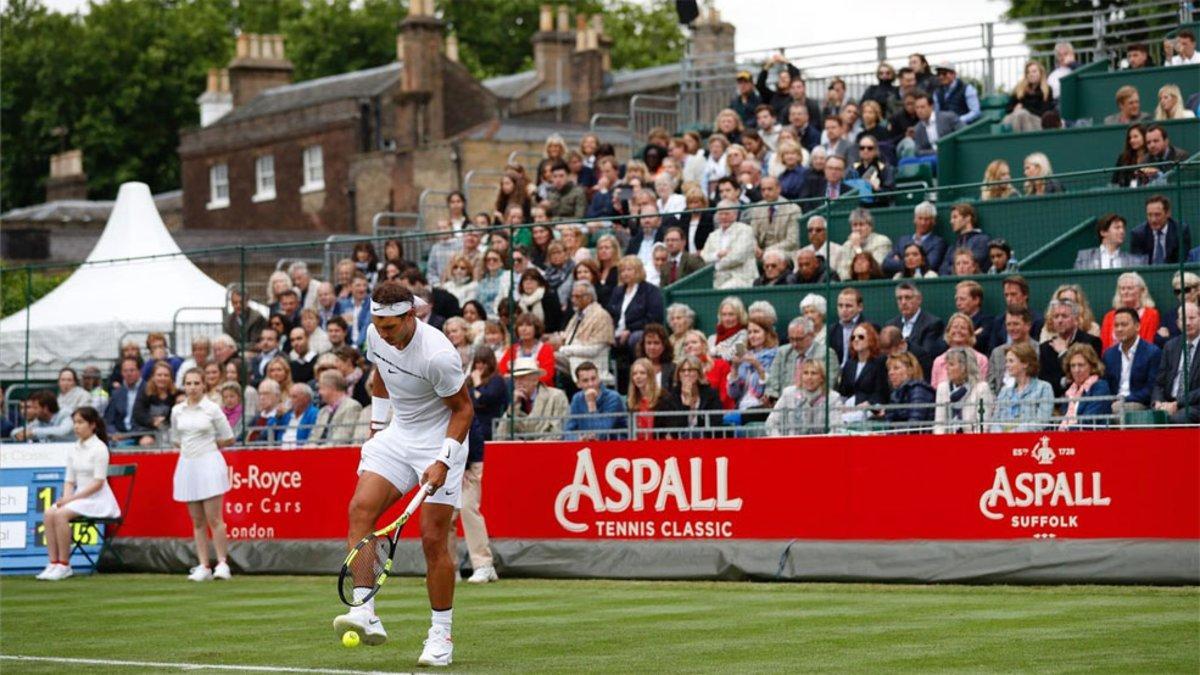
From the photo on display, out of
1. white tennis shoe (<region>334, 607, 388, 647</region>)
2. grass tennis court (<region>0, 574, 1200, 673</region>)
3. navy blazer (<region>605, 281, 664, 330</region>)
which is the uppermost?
navy blazer (<region>605, 281, 664, 330</region>)

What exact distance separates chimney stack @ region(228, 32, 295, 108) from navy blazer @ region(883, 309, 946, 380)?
5524 centimetres

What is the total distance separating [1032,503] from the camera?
1716 centimetres

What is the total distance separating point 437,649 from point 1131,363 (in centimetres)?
813

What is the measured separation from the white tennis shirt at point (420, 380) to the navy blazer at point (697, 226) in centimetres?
1021

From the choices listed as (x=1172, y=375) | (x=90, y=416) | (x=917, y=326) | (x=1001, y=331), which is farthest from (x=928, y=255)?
(x=90, y=416)

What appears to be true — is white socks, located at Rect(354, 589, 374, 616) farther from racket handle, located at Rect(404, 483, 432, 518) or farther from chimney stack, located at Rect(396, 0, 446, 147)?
chimney stack, located at Rect(396, 0, 446, 147)

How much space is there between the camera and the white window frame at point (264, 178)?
6675 cm

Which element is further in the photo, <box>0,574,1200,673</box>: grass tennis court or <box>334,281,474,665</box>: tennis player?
<box>334,281,474,665</box>: tennis player

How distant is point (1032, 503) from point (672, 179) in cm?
966

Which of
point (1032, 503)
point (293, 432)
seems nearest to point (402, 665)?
point (1032, 503)

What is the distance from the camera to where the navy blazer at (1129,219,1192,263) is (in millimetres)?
17812

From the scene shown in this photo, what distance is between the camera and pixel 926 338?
62.3 ft

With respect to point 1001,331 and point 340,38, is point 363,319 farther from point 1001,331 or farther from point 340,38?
point 340,38

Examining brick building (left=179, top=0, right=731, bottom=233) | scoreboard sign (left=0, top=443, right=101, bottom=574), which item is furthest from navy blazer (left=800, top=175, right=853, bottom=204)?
brick building (left=179, top=0, right=731, bottom=233)
